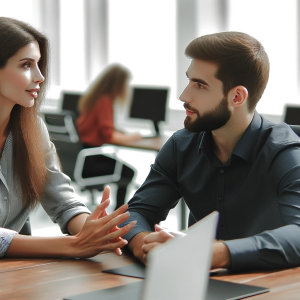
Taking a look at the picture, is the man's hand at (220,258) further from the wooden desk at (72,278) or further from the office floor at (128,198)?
the office floor at (128,198)

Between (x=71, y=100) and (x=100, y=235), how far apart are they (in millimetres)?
4458

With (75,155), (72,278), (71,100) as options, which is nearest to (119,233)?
(72,278)

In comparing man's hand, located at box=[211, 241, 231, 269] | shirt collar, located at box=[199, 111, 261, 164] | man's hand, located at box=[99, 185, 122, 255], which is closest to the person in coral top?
shirt collar, located at box=[199, 111, 261, 164]

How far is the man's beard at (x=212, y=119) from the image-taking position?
1705 mm

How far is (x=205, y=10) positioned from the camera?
5.50m

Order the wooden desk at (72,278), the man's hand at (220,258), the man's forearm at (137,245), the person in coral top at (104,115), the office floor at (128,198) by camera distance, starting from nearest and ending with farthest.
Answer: the wooden desk at (72,278)
the man's hand at (220,258)
the man's forearm at (137,245)
the office floor at (128,198)
the person in coral top at (104,115)

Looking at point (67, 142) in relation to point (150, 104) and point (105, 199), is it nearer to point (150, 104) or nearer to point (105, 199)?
point (150, 104)

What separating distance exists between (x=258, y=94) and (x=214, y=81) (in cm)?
17

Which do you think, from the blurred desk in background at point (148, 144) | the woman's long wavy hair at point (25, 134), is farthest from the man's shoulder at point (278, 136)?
the blurred desk in background at point (148, 144)

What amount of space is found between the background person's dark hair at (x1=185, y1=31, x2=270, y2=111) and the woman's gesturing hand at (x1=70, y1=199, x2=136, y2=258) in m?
0.54

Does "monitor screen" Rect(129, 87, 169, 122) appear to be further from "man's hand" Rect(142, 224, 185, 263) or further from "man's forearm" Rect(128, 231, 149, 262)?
"man's hand" Rect(142, 224, 185, 263)

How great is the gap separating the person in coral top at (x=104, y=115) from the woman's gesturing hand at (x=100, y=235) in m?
3.00

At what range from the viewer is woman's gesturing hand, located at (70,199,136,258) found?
1457 millimetres

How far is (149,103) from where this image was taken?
5.15 metres
